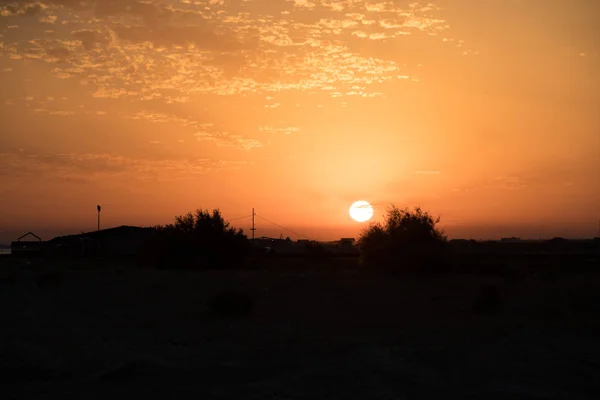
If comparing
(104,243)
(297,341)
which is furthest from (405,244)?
(104,243)

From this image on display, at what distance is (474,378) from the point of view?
14359 millimetres

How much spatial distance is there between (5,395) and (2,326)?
7.90m

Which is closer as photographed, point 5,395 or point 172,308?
point 5,395

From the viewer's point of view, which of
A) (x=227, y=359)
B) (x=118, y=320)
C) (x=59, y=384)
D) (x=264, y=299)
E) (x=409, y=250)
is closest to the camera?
(x=59, y=384)

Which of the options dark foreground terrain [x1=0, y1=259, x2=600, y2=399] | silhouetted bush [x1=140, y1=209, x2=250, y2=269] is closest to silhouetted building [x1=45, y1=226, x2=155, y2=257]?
silhouetted bush [x1=140, y1=209, x2=250, y2=269]

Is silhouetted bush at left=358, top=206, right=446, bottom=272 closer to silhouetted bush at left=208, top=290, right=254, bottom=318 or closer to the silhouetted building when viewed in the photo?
silhouetted bush at left=208, top=290, right=254, bottom=318

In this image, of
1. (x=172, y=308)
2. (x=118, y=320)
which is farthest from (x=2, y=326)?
(x=172, y=308)

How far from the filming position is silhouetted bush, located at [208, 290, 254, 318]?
76.2 feet

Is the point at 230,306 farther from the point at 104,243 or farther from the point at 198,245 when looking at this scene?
the point at 104,243

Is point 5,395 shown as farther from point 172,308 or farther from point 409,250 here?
point 409,250

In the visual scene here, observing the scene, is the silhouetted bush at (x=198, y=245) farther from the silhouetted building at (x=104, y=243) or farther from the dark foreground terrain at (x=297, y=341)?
the silhouetted building at (x=104, y=243)

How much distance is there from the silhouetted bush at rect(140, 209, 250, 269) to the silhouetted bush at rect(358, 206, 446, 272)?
8725 millimetres

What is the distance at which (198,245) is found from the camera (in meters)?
46.4

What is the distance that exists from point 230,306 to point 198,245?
77.1 feet
